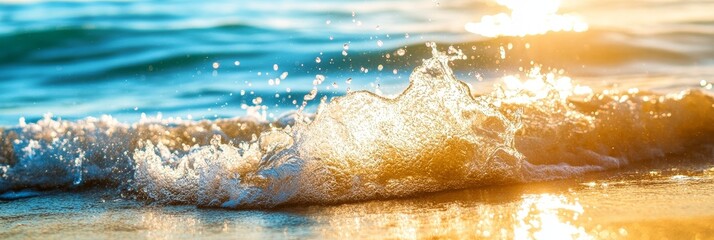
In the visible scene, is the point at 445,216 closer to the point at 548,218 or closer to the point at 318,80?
the point at 548,218

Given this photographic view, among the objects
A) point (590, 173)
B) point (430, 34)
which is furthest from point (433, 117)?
point (430, 34)

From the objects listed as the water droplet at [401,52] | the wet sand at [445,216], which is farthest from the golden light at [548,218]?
the water droplet at [401,52]

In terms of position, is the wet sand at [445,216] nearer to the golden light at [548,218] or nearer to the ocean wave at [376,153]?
the golden light at [548,218]

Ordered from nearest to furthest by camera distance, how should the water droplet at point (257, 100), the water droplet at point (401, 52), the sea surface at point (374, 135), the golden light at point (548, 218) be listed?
the golden light at point (548, 218), the sea surface at point (374, 135), the water droplet at point (257, 100), the water droplet at point (401, 52)

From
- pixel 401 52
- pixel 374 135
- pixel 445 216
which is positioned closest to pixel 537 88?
pixel 374 135

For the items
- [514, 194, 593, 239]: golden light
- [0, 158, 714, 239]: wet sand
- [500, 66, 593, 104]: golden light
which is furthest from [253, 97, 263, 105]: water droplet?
[514, 194, 593, 239]: golden light

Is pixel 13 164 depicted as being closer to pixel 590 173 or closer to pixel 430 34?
pixel 590 173
